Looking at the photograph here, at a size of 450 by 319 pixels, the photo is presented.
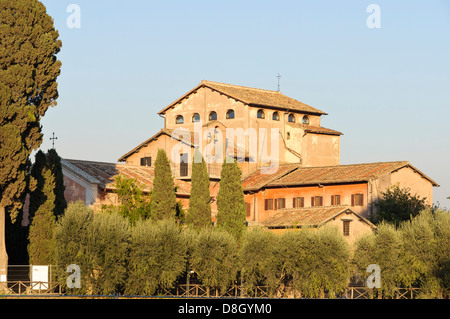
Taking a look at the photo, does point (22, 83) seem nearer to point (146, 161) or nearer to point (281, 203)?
point (146, 161)

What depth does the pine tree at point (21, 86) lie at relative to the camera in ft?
143

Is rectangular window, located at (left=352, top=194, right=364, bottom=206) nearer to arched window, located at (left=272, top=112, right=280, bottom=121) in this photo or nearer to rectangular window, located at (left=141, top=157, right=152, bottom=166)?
arched window, located at (left=272, top=112, right=280, bottom=121)

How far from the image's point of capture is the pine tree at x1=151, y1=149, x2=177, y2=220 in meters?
53.7

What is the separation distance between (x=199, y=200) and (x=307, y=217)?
7227 millimetres

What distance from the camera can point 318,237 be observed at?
4881 centimetres

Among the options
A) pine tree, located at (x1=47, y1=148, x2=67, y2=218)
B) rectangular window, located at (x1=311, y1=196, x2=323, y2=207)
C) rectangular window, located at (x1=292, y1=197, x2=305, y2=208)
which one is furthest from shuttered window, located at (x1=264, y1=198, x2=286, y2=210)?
pine tree, located at (x1=47, y1=148, x2=67, y2=218)

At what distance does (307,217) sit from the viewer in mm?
57281

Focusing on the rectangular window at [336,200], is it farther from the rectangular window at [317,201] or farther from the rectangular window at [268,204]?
the rectangular window at [268,204]

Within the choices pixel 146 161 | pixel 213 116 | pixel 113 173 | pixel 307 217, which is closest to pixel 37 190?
pixel 113 173

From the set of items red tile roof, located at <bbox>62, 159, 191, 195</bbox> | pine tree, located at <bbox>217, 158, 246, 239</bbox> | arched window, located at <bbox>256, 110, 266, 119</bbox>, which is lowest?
pine tree, located at <bbox>217, 158, 246, 239</bbox>

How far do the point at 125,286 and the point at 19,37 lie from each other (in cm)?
1371

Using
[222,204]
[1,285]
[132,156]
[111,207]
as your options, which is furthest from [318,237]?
[132,156]

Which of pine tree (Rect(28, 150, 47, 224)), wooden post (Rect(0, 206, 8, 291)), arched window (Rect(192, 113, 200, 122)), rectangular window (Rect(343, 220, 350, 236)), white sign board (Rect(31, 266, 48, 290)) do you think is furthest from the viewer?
arched window (Rect(192, 113, 200, 122))

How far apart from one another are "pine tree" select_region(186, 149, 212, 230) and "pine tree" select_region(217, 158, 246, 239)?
1.14m
